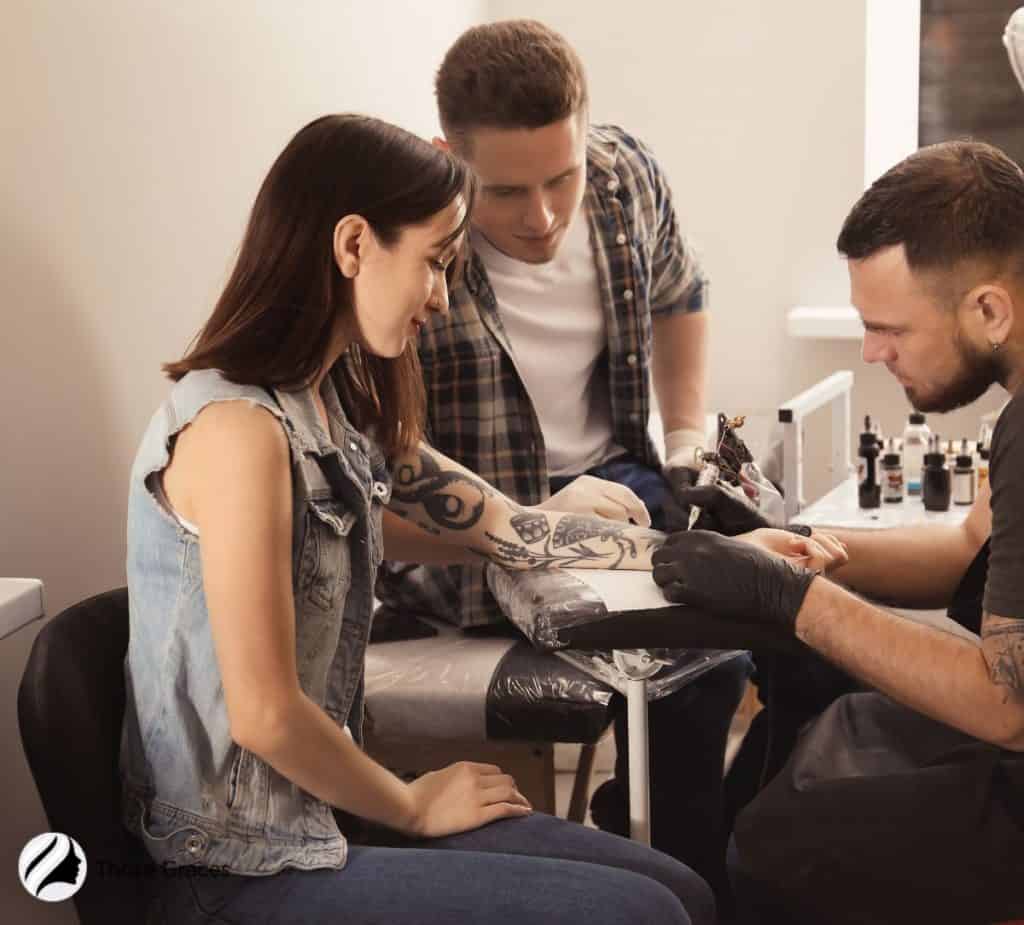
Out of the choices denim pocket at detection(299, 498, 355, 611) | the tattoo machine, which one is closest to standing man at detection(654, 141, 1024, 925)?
the tattoo machine

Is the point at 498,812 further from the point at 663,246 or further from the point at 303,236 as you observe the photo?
the point at 663,246

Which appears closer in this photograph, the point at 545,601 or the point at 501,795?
the point at 501,795

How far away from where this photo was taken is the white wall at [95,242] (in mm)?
1516

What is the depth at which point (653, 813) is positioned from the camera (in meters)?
1.82

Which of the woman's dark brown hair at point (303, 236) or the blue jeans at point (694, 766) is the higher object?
the woman's dark brown hair at point (303, 236)

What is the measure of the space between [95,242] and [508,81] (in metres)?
0.55

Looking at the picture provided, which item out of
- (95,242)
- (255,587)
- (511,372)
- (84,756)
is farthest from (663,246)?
(84,756)

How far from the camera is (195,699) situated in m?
1.18

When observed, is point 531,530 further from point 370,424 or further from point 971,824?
point 971,824

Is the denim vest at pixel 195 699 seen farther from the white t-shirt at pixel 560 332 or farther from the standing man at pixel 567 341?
the white t-shirt at pixel 560 332

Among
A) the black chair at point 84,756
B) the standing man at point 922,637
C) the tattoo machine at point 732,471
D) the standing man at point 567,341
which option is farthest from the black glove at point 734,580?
the black chair at point 84,756

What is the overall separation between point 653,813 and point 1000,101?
101 inches

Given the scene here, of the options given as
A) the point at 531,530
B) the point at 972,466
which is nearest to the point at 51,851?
the point at 531,530

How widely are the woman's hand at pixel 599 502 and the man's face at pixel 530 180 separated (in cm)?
34
